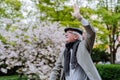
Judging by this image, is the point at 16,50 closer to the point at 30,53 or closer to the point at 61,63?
the point at 30,53

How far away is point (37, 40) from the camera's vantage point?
28.3ft

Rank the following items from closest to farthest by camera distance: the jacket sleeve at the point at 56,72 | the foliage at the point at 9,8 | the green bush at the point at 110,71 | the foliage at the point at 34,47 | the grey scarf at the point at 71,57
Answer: the grey scarf at the point at 71,57 → the jacket sleeve at the point at 56,72 → the foliage at the point at 34,47 → the green bush at the point at 110,71 → the foliage at the point at 9,8

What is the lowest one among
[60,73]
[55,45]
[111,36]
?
[111,36]

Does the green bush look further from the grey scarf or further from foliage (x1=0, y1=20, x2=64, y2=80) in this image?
the grey scarf

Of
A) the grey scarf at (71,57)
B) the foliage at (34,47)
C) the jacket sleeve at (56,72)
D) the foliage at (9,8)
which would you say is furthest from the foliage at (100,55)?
the grey scarf at (71,57)

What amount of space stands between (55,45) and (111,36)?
14631mm

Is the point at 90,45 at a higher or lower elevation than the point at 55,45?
higher

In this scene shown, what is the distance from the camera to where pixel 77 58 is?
3.36 metres

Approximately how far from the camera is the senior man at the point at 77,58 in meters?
3.27

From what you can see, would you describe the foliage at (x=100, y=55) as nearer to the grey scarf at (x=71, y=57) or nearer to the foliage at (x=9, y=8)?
the foliage at (x=9, y=8)

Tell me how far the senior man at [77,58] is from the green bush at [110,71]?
389 inches

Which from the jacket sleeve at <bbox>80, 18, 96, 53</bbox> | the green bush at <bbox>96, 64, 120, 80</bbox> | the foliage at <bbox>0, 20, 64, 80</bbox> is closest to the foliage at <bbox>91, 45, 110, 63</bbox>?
the green bush at <bbox>96, 64, 120, 80</bbox>

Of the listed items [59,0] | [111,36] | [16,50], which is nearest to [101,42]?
[111,36]

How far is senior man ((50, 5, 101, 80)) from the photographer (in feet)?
10.7
